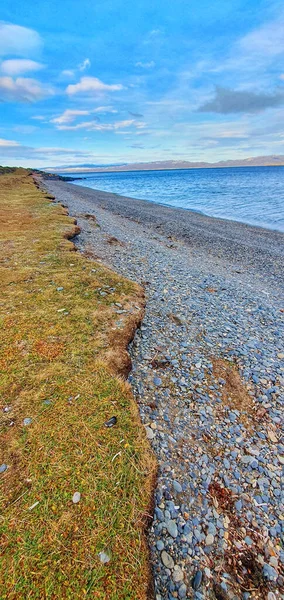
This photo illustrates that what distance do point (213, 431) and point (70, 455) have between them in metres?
3.17

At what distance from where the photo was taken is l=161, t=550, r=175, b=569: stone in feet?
13.2

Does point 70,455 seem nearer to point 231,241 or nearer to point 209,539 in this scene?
point 209,539

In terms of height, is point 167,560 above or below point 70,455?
below

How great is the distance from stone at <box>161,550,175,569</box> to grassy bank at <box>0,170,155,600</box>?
0.38 m

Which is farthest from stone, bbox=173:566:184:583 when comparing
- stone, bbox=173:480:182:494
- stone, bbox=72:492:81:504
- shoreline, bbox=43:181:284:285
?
shoreline, bbox=43:181:284:285

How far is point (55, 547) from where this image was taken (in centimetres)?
373

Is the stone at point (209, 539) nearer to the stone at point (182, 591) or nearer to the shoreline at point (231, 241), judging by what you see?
the stone at point (182, 591)

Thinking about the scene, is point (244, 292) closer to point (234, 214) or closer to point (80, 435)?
point (80, 435)

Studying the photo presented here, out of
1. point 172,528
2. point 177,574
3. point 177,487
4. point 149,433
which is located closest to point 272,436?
point 177,487

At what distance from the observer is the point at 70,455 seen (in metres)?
4.85

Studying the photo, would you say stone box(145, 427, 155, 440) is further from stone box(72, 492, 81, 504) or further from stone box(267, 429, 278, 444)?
stone box(267, 429, 278, 444)

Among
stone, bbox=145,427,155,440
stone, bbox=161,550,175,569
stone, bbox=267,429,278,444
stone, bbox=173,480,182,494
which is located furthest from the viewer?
stone, bbox=267,429,278,444

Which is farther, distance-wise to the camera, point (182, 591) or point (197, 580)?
point (197, 580)

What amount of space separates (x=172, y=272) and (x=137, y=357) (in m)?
8.06
